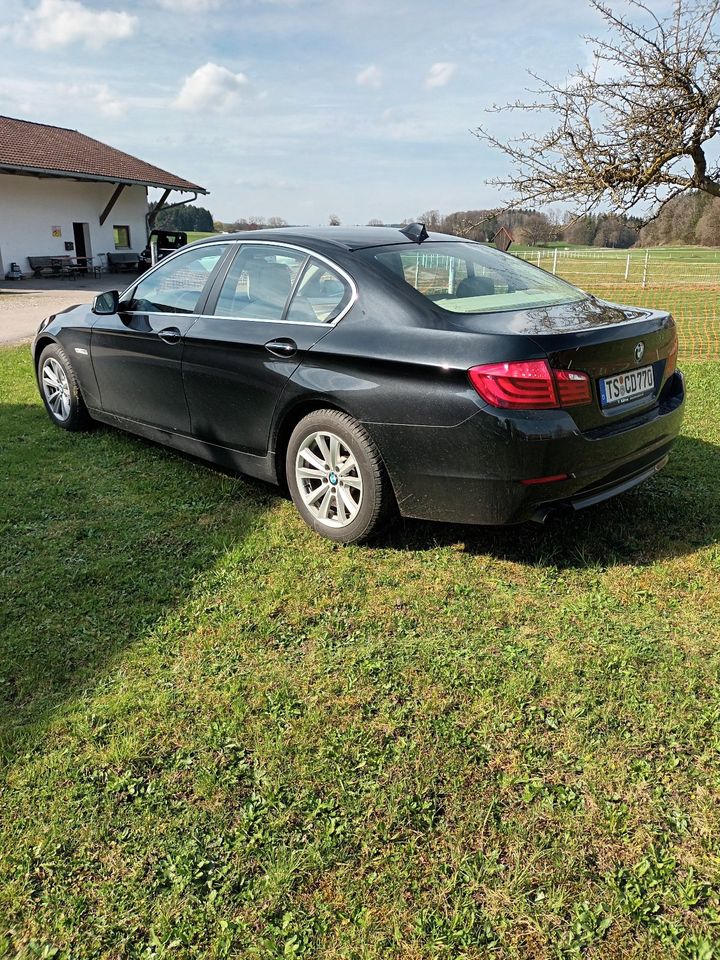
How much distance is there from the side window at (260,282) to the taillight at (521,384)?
4.60ft

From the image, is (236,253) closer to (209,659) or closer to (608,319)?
(608,319)

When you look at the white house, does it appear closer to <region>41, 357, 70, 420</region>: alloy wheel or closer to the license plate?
<region>41, 357, 70, 420</region>: alloy wheel

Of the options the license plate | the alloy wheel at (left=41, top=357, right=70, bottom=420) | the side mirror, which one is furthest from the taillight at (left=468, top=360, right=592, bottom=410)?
the alloy wheel at (left=41, top=357, right=70, bottom=420)

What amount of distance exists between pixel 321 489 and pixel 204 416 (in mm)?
1062

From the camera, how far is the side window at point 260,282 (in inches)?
157

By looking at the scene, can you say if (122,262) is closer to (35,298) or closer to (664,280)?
(35,298)

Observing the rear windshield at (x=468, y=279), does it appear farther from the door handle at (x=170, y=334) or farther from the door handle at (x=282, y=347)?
the door handle at (x=170, y=334)

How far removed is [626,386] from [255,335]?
1.94 m

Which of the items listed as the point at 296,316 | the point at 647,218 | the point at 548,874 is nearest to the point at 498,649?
the point at 548,874

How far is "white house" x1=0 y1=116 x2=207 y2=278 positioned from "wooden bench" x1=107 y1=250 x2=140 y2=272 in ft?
1.38

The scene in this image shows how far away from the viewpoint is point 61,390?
5.93 meters

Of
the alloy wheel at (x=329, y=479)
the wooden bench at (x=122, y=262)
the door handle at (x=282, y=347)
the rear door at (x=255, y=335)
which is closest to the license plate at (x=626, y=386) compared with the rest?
the alloy wheel at (x=329, y=479)

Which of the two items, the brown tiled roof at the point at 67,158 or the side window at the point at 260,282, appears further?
the brown tiled roof at the point at 67,158

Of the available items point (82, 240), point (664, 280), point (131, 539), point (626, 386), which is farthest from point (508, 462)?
point (82, 240)
